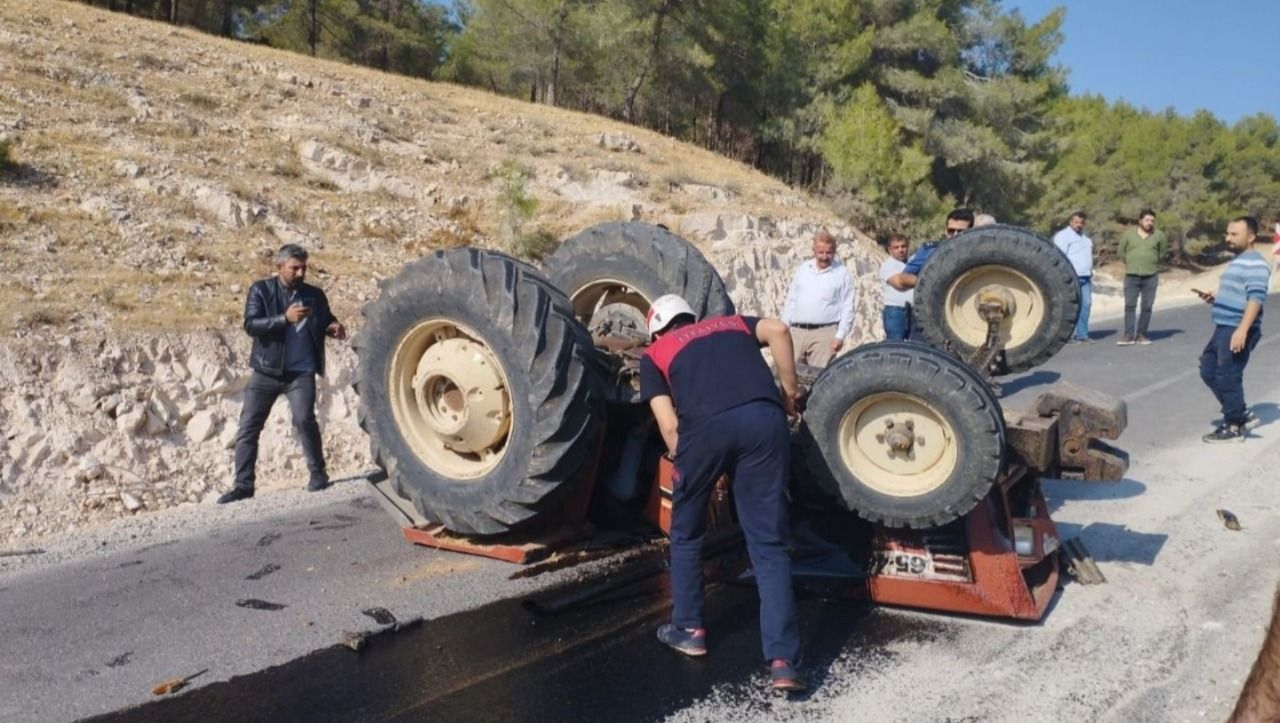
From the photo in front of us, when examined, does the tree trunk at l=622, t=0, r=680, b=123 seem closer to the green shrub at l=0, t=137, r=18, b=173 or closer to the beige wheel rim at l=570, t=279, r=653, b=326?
the green shrub at l=0, t=137, r=18, b=173

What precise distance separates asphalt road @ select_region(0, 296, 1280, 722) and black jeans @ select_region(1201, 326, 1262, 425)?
101 inches

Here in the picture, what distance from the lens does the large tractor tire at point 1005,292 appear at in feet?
Result: 18.9

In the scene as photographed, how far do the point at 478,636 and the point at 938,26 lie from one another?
102 ft

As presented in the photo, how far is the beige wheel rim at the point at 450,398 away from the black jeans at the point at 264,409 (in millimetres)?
1877

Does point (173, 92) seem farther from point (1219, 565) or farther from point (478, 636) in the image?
point (1219, 565)

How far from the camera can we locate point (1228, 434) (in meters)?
8.04

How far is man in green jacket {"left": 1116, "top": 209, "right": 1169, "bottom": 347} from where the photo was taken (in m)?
13.5

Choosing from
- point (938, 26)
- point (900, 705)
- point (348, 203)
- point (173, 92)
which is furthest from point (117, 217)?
point (938, 26)

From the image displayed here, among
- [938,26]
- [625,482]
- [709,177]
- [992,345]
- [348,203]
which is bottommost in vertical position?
[625,482]

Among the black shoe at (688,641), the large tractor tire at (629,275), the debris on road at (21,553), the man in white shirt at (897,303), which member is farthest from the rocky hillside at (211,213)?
the black shoe at (688,641)

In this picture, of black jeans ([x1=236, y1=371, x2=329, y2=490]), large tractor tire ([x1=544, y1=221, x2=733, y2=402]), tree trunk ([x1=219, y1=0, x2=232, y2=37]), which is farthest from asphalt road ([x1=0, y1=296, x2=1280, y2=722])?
tree trunk ([x1=219, y1=0, x2=232, y2=37])

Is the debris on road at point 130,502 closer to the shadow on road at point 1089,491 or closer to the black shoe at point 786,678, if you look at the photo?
the black shoe at point 786,678

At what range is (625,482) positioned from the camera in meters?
4.91

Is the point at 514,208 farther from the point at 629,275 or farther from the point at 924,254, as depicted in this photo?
the point at 629,275
